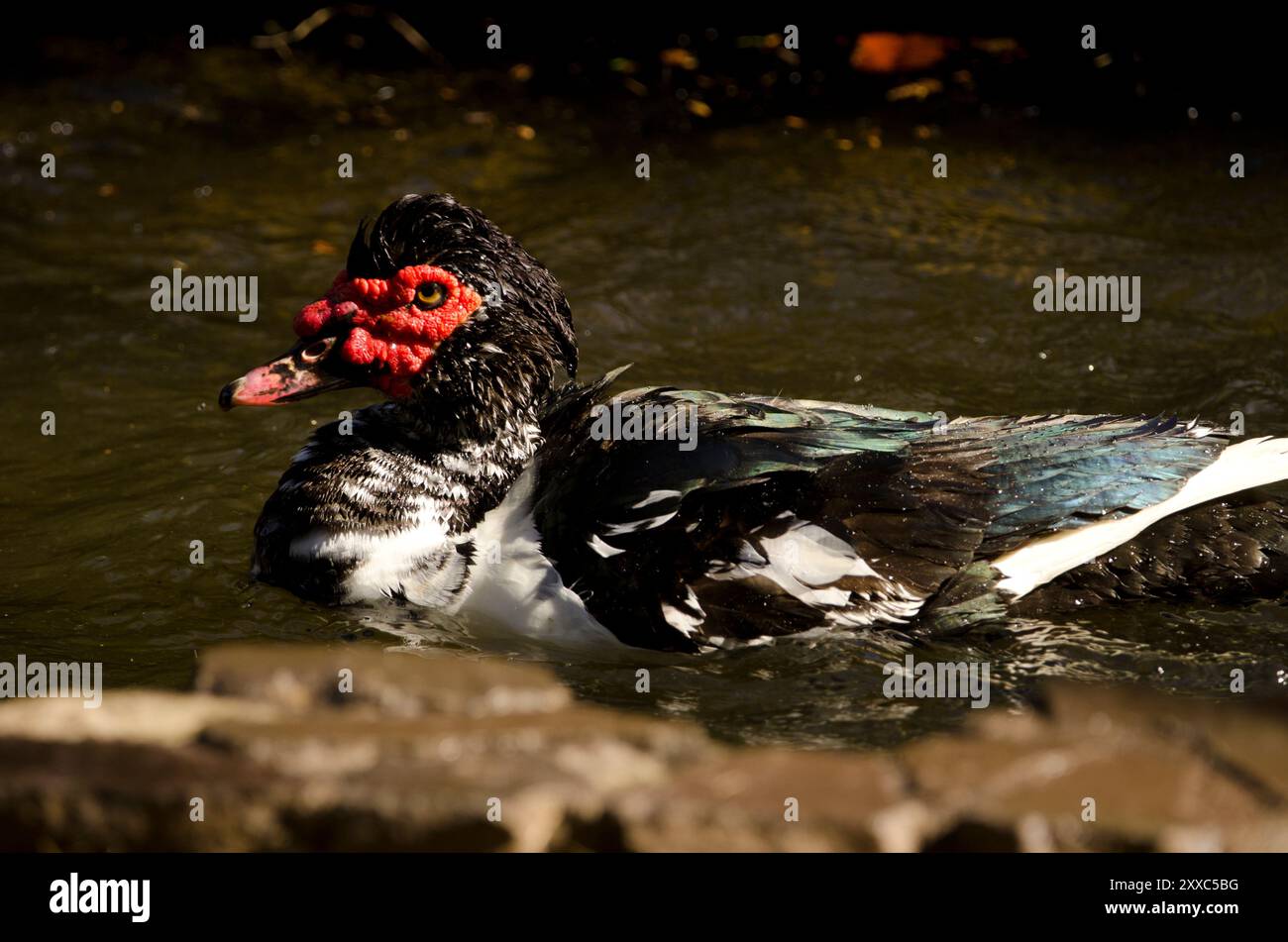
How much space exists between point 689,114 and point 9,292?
12.0 feet

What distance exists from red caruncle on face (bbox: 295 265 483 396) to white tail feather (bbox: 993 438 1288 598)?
1.60 meters

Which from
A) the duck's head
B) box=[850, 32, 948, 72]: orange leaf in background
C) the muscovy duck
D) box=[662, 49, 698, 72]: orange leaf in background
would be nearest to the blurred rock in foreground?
the muscovy duck

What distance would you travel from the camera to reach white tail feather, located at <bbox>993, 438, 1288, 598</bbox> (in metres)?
3.78

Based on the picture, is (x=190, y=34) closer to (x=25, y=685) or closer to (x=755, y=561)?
(x=25, y=685)

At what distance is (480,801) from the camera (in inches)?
99.1

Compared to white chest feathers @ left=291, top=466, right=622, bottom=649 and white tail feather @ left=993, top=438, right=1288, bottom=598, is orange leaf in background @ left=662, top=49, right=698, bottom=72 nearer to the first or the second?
white chest feathers @ left=291, top=466, right=622, bottom=649

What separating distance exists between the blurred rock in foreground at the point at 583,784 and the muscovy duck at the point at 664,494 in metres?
0.88

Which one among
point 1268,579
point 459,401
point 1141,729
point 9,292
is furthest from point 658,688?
point 9,292
